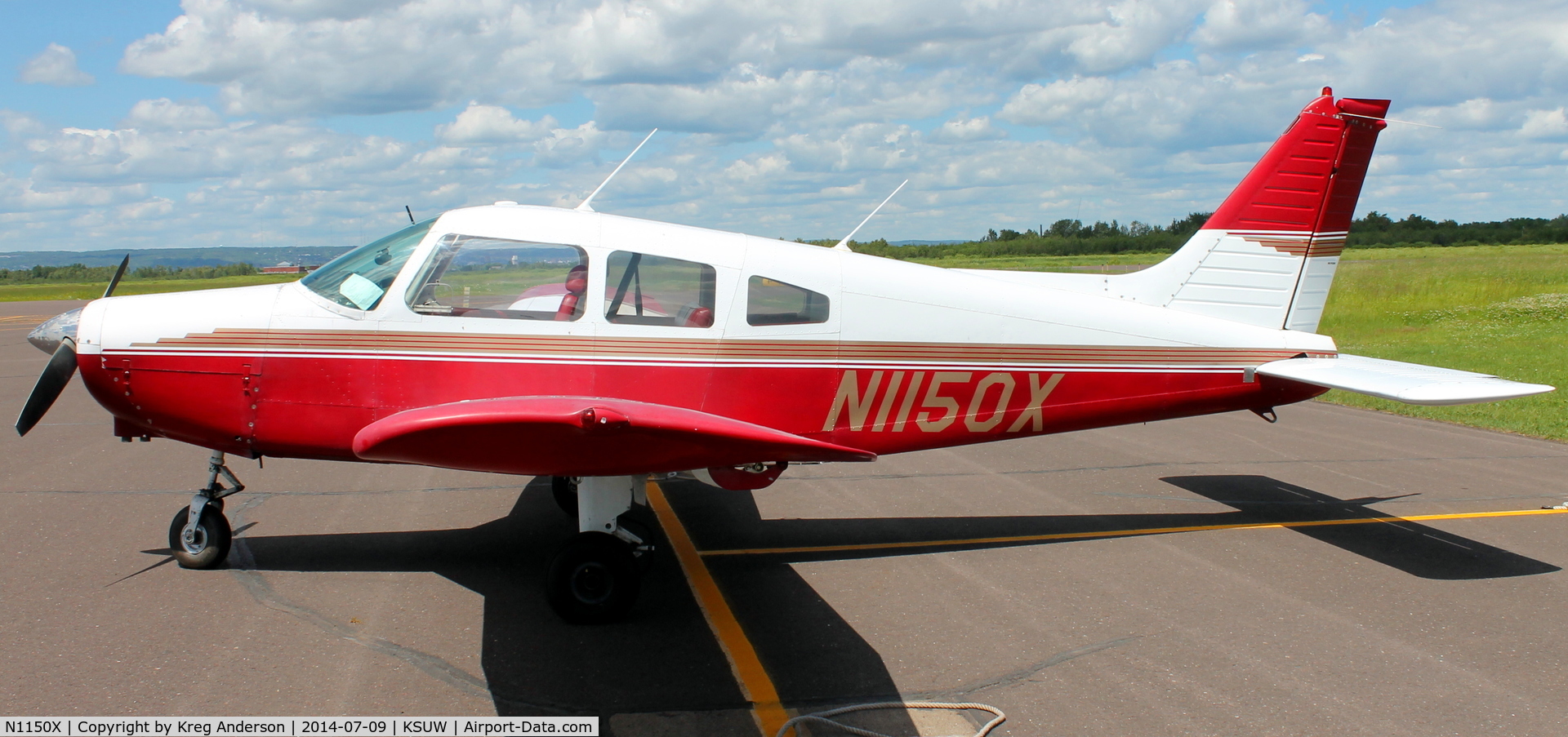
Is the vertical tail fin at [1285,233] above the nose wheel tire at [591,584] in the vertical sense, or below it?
above

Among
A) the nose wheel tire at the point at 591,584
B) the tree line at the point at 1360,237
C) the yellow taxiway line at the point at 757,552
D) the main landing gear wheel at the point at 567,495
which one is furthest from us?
the tree line at the point at 1360,237

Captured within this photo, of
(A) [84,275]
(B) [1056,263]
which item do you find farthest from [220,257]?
(B) [1056,263]

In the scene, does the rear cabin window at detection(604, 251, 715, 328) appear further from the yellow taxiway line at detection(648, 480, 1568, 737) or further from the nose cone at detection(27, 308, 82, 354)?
the nose cone at detection(27, 308, 82, 354)

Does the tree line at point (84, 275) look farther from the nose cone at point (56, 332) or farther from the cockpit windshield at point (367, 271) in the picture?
the cockpit windshield at point (367, 271)

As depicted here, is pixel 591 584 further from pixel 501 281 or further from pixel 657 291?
pixel 501 281

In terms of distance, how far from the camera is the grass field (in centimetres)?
1146

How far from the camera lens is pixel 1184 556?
598 cm

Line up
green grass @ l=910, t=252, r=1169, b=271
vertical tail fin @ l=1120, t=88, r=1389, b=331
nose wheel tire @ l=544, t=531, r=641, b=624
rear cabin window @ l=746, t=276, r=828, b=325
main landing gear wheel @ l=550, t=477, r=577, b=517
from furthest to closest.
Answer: green grass @ l=910, t=252, r=1169, b=271, main landing gear wheel @ l=550, t=477, r=577, b=517, vertical tail fin @ l=1120, t=88, r=1389, b=331, rear cabin window @ l=746, t=276, r=828, b=325, nose wheel tire @ l=544, t=531, r=641, b=624

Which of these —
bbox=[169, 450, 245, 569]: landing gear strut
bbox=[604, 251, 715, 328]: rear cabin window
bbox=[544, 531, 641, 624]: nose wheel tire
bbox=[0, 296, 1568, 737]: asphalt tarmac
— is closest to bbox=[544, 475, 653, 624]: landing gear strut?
bbox=[544, 531, 641, 624]: nose wheel tire

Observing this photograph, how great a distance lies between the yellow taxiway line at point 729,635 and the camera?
3.93m

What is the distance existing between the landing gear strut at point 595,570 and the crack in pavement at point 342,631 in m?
0.70

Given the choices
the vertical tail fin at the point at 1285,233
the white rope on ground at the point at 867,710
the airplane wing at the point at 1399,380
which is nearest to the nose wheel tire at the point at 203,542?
the white rope on ground at the point at 867,710

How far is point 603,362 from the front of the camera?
16.6ft

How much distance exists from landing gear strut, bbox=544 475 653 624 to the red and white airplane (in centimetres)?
1
